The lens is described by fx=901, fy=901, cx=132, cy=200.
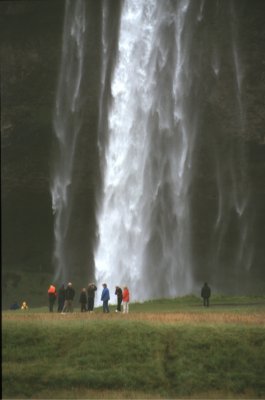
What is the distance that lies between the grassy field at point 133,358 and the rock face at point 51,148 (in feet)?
126

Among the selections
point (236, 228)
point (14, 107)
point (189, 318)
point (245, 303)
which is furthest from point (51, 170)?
point (189, 318)

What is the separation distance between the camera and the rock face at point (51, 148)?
234 ft

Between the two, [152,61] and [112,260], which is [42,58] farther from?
[112,260]

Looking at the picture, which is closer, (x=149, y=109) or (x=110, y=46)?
(x=149, y=109)

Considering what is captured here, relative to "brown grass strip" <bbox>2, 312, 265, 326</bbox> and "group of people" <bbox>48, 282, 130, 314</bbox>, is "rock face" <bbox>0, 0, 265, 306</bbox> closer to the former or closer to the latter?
"group of people" <bbox>48, 282, 130, 314</bbox>

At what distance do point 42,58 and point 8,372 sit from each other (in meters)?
51.0

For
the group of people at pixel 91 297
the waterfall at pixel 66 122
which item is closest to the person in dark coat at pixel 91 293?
the group of people at pixel 91 297

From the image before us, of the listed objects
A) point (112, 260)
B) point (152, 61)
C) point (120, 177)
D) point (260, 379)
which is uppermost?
point (152, 61)

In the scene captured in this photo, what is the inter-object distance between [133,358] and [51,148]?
4569cm

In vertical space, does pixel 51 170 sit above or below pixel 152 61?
below

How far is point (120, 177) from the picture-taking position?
6359 centimetres

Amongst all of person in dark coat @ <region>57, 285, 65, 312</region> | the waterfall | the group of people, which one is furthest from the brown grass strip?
the waterfall

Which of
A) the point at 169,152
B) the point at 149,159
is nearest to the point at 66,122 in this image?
the point at 149,159

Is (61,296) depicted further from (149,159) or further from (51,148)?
(51,148)
